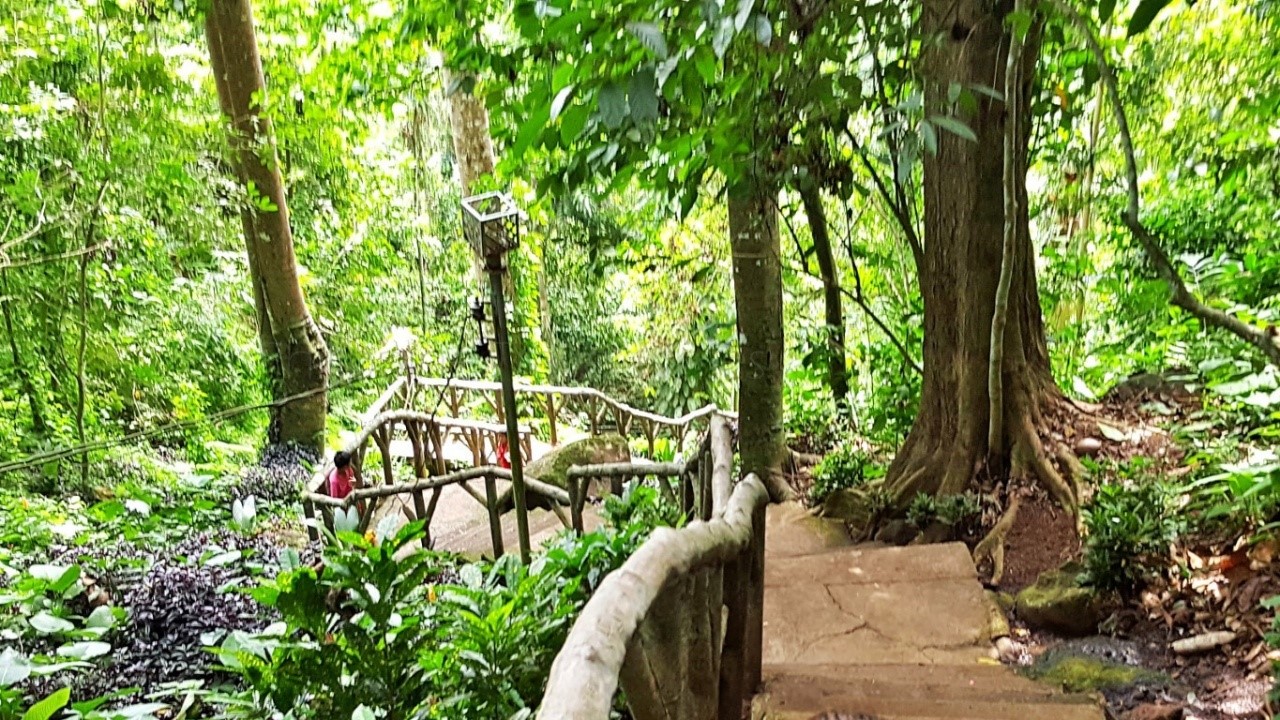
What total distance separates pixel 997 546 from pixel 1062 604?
2.87ft

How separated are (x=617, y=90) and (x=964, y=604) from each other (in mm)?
2710

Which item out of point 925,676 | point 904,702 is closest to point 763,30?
point 904,702

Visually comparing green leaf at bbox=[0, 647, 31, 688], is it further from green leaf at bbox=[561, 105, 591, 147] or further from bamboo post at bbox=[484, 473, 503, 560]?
bamboo post at bbox=[484, 473, 503, 560]

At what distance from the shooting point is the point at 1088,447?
4.22 metres

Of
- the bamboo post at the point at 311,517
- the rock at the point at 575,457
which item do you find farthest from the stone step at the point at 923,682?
the rock at the point at 575,457

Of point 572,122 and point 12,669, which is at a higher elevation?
point 572,122

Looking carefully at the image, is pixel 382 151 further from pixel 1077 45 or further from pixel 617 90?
pixel 617 90

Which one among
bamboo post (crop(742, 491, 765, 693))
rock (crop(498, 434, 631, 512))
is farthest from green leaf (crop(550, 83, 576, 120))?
rock (crop(498, 434, 631, 512))

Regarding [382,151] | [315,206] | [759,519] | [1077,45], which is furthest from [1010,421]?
[382,151]

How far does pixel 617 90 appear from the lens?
4.61 ft

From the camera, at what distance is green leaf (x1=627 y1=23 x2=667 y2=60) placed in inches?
49.9

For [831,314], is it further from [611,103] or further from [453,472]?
[611,103]

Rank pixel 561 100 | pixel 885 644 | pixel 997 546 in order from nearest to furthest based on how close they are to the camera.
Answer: pixel 561 100 → pixel 885 644 → pixel 997 546

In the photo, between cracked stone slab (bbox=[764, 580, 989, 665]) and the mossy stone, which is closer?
the mossy stone
